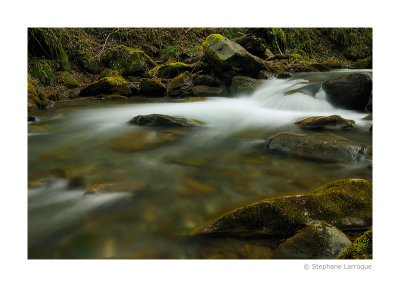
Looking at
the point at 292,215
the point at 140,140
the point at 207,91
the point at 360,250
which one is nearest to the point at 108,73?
the point at 207,91

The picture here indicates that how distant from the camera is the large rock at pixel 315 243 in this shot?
2322 millimetres

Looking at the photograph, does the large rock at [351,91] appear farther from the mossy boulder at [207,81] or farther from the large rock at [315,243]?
the large rock at [315,243]

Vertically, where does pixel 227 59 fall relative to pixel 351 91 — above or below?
above

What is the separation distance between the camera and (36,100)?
6801 mm

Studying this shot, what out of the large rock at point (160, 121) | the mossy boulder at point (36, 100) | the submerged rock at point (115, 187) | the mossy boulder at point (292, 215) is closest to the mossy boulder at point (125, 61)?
the mossy boulder at point (36, 100)

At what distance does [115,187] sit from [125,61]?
761 cm

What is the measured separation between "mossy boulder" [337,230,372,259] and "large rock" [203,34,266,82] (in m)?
7.14

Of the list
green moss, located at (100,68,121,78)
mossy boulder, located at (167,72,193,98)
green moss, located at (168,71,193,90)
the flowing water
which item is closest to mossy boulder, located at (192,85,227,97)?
mossy boulder, located at (167,72,193,98)

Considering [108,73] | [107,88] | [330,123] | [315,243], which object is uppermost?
[108,73]

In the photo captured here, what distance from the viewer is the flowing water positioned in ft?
8.39

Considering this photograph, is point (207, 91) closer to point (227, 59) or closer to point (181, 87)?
point (181, 87)

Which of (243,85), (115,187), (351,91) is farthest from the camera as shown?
(243,85)
